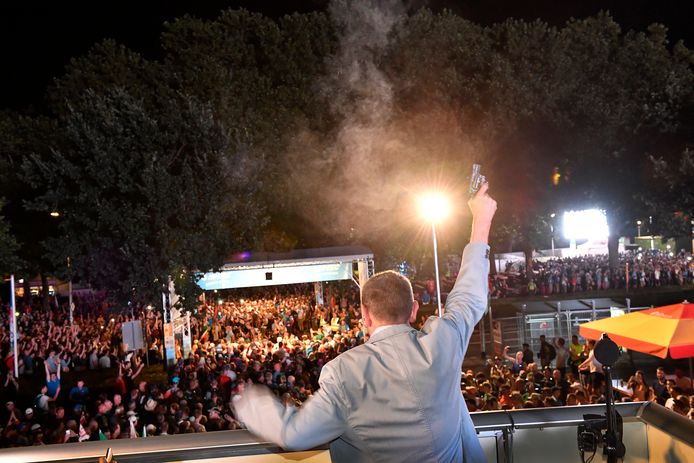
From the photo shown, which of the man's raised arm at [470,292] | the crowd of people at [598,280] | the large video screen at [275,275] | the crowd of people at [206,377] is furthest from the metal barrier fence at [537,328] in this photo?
the man's raised arm at [470,292]

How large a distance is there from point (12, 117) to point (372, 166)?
14892mm

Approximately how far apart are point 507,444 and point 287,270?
1469 centimetres

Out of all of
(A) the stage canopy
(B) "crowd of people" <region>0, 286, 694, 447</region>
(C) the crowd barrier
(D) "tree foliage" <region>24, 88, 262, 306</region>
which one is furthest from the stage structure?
(C) the crowd barrier

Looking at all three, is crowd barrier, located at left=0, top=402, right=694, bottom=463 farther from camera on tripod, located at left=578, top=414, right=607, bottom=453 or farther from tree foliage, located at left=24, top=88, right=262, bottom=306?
tree foliage, located at left=24, top=88, right=262, bottom=306

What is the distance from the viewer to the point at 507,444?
9.22ft

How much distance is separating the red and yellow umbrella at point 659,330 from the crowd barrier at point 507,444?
19.2ft

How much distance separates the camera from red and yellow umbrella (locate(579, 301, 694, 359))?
801 centimetres

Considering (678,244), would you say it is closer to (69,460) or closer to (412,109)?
(412,109)

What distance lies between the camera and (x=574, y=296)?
30062mm

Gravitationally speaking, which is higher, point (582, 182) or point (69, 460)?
point (582, 182)

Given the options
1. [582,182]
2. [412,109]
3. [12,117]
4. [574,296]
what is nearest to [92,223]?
[12,117]

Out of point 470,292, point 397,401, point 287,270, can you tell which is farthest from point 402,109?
point 397,401

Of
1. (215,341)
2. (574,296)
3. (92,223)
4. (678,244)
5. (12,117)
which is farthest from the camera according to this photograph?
(678,244)

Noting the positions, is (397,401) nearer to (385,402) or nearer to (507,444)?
(385,402)
